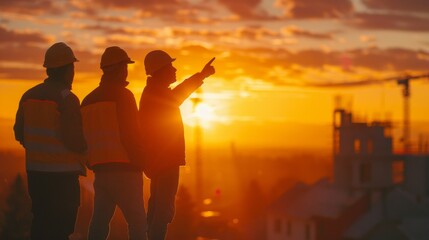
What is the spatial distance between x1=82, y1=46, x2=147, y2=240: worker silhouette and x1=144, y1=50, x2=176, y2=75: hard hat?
1.91 feet

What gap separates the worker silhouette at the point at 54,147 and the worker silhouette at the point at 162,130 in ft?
3.68

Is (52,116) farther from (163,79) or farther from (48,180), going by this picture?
(163,79)

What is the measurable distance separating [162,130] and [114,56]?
1129mm

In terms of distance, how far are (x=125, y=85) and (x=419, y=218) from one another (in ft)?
195

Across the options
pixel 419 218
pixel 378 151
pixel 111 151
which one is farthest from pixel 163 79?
pixel 378 151

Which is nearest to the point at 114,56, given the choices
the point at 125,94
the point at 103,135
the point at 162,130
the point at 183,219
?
the point at 125,94

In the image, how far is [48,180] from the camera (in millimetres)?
8562

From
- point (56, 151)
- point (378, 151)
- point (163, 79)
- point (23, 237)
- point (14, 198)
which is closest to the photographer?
point (56, 151)

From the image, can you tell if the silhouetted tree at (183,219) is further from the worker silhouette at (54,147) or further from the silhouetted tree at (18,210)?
the worker silhouette at (54,147)

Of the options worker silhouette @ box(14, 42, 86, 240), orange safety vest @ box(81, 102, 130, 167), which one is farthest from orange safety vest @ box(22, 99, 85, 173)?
orange safety vest @ box(81, 102, 130, 167)

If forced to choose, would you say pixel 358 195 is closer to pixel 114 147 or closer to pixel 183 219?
pixel 183 219

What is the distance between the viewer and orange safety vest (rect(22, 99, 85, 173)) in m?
8.53

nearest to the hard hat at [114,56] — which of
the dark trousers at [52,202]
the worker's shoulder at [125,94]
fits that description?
the worker's shoulder at [125,94]

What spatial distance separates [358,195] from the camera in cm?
6994
